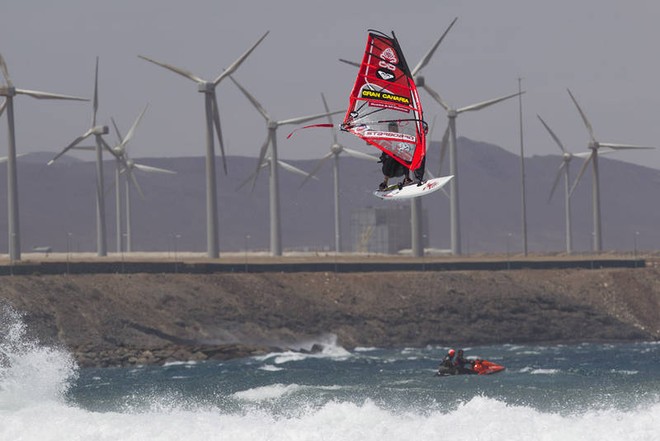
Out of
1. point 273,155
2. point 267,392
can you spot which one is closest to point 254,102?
point 273,155

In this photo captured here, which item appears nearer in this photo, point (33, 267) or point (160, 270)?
point (33, 267)

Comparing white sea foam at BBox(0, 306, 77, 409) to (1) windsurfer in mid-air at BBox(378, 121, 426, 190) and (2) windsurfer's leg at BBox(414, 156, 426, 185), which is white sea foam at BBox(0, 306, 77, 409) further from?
(2) windsurfer's leg at BBox(414, 156, 426, 185)

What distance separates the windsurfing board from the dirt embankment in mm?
84337

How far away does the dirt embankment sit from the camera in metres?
140

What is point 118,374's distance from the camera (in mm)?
120812

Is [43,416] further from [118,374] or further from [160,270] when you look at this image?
[160,270]

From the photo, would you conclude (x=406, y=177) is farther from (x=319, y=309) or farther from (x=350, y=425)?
(x=319, y=309)

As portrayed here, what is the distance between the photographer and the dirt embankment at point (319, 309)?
140 metres

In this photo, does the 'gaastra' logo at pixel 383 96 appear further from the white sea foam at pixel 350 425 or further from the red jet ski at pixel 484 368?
the red jet ski at pixel 484 368

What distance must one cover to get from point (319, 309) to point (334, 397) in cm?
6759

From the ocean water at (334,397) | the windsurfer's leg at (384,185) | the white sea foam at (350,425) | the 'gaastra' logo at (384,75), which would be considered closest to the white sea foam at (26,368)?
the ocean water at (334,397)

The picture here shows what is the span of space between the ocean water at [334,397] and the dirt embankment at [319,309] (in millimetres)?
5595

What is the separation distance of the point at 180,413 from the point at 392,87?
3465 cm

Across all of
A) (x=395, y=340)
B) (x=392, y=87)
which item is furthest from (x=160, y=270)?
(x=392, y=87)
